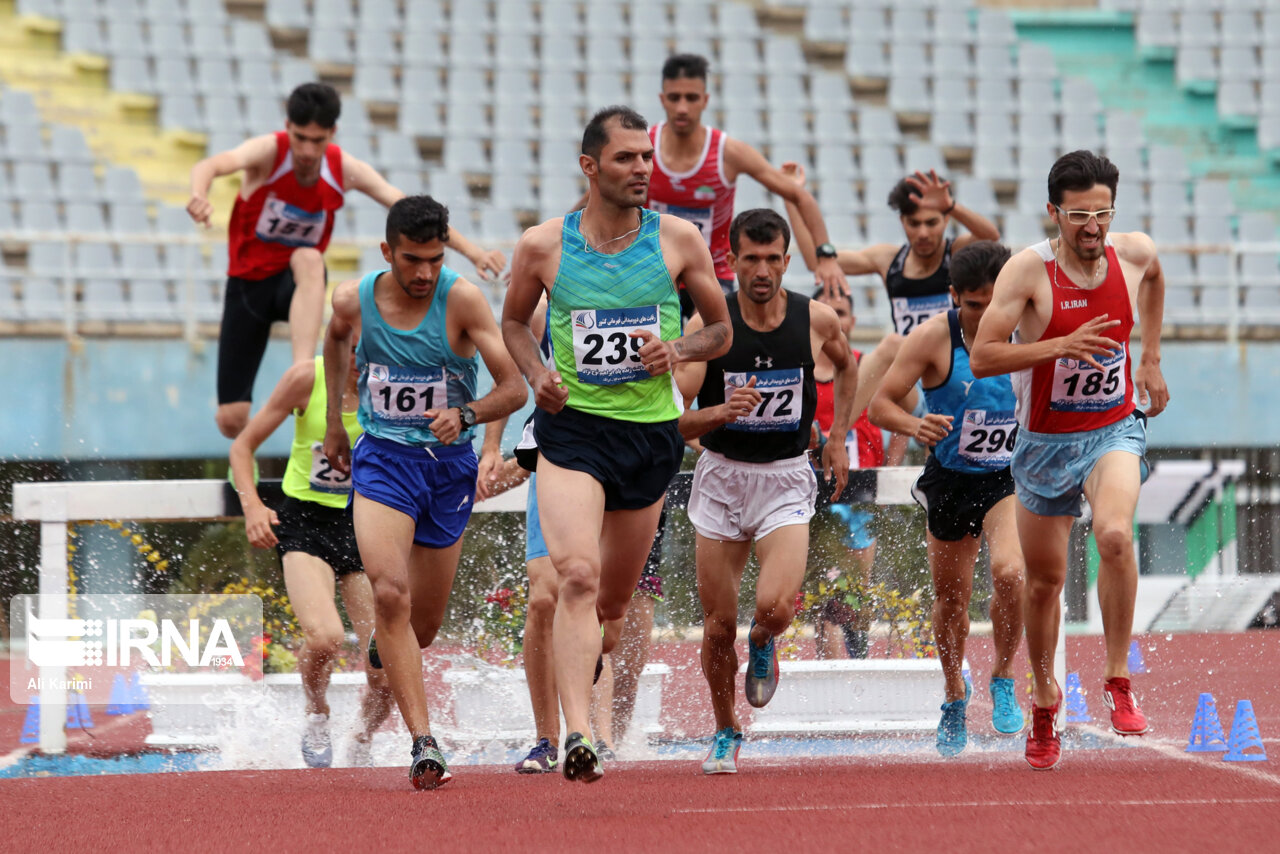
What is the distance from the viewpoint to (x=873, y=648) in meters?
7.86

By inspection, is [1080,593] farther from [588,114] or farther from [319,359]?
[588,114]

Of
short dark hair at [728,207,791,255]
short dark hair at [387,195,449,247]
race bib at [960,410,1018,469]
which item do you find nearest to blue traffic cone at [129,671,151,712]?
short dark hair at [387,195,449,247]

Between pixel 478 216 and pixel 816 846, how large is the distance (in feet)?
39.6

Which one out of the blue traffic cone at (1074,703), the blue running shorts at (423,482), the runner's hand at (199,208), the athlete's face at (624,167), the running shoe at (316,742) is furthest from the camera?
the blue traffic cone at (1074,703)

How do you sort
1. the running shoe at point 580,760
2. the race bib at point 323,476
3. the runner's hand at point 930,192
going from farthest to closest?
the runner's hand at point 930,192 < the race bib at point 323,476 < the running shoe at point 580,760

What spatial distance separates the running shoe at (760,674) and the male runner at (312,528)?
63.0 inches

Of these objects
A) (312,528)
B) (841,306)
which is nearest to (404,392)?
(312,528)

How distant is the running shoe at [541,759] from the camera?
6084 millimetres

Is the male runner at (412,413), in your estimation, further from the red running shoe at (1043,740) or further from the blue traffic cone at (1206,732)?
the blue traffic cone at (1206,732)

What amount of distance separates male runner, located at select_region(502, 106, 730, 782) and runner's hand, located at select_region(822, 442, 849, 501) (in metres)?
1.24

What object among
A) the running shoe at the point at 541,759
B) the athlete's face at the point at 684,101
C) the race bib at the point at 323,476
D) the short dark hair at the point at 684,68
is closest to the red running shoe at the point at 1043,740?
the running shoe at the point at 541,759

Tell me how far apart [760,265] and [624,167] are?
3.11ft

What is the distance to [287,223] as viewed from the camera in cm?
812

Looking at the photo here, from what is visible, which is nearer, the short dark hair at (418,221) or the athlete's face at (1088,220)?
the athlete's face at (1088,220)
